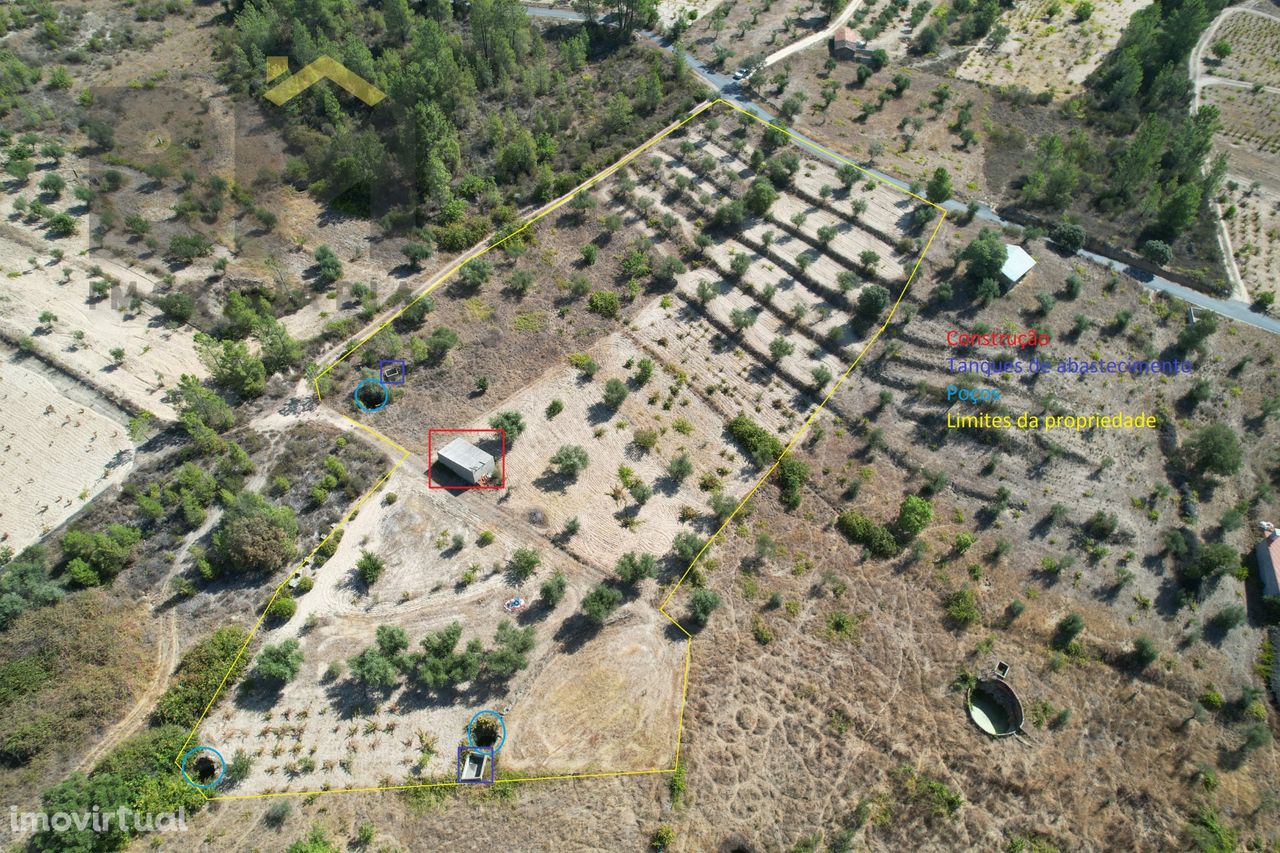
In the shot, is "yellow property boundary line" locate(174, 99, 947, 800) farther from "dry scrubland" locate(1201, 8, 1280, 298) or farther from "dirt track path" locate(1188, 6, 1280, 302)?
"dry scrubland" locate(1201, 8, 1280, 298)

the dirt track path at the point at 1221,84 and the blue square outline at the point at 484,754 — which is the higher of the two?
the dirt track path at the point at 1221,84

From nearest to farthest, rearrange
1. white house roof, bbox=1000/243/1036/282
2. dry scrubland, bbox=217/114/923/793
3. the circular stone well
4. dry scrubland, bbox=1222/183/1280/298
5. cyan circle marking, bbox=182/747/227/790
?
cyan circle marking, bbox=182/747/227/790
dry scrubland, bbox=217/114/923/793
the circular stone well
white house roof, bbox=1000/243/1036/282
dry scrubland, bbox=1222/183/1280/298

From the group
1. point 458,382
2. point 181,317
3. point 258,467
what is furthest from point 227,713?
point 181,317

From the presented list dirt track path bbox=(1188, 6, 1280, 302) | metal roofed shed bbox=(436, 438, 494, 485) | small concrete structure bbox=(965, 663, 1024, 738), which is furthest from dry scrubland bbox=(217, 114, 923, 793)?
dirt track path bbox=(1188, 6, 1280, 302)

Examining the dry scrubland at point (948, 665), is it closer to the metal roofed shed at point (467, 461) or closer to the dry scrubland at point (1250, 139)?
the dry scrubland at point (1250, 139)

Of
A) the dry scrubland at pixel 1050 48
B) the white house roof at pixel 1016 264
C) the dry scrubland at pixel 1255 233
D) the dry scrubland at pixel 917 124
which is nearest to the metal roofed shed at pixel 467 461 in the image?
the white house roof at pixel 1016 264

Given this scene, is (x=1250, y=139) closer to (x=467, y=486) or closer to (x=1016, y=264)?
(x=1016, y=264)

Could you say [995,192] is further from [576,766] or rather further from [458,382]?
[576,766]

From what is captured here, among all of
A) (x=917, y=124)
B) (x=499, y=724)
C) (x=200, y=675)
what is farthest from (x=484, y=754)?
(x=917, y=124)
